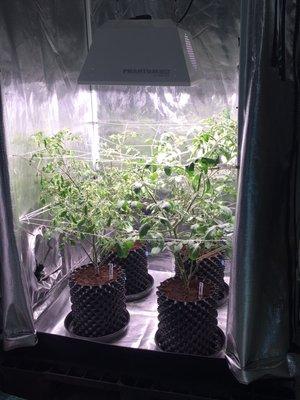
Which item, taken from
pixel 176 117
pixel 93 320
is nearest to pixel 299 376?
pixel 93 320

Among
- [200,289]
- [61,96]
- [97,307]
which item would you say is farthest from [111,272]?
[61,96]

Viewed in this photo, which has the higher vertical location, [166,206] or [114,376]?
[166,206]

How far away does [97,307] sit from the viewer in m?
1.57

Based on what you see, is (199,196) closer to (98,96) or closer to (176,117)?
(176,117)

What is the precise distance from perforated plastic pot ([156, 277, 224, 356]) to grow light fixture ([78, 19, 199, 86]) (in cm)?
75

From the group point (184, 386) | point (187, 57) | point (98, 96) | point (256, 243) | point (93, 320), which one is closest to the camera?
point (256, 243)

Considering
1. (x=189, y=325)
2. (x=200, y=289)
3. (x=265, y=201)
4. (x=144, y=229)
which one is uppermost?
(x=265, y=201)

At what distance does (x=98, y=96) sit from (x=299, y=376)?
1.55m

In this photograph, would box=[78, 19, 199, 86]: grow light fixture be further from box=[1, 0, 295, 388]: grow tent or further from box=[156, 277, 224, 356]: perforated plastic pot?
box=[156, 277, 224, 356]: perforated plastic pot

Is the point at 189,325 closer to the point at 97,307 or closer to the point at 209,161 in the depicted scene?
the point at 97,307

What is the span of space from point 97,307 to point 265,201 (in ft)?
2.51

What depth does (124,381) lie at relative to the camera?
1466mm

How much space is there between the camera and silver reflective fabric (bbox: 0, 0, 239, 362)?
4.90 ft

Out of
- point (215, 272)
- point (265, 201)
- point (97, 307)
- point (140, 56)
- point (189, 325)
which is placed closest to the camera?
point (265, 201)
